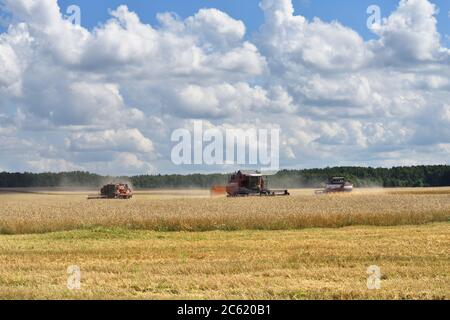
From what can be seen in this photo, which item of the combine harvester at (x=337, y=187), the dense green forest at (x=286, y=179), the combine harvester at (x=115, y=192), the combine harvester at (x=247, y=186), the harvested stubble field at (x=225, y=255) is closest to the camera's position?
the harvested stubble field at (x=225, y=255)

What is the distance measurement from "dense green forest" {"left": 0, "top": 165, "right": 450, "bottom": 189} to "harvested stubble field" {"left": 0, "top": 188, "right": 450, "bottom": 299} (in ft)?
310

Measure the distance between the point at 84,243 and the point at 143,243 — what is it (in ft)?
7.15

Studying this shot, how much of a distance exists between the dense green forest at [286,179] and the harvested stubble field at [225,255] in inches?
3721

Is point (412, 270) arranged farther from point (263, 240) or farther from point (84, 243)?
point (84, 243)

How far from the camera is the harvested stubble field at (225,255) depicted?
1465 cm

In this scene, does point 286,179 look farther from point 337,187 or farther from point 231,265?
point 231,265

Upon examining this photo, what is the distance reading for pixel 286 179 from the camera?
137 m

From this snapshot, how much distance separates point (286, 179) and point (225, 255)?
382 feet

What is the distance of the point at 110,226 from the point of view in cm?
3322

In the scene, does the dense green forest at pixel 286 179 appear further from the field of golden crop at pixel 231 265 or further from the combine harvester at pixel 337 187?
the field of golden crop at pixel 231 265

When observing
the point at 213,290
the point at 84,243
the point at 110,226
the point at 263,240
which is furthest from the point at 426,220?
the point at 213,290

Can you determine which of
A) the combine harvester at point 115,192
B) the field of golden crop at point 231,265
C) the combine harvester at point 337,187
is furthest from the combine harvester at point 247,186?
the field of golden crop at point 231,265

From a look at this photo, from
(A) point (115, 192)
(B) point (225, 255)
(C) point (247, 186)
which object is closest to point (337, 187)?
(C) point (247, 186)
